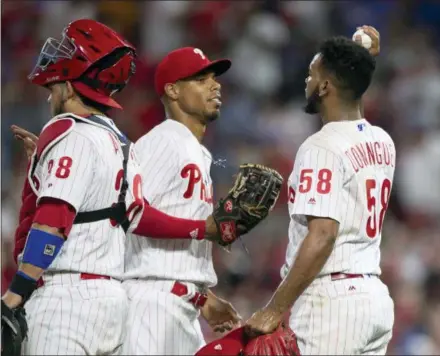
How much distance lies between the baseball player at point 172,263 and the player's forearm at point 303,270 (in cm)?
67

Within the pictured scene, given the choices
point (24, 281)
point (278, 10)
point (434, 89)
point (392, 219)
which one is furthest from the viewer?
point (278, 10)

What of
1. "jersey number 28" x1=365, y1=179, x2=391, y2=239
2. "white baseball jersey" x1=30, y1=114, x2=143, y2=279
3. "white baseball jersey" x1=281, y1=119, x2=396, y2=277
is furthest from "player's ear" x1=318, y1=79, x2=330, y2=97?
"white baseball jersey" x1=30, y1=114, x2=143, y2=279

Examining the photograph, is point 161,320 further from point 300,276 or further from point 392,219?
point 392,219

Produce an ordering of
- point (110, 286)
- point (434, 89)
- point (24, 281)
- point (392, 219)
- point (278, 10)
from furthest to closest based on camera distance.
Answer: point (278, 10) < point (434, 89) < point (392, 219) < point (110, 286) < point (24, 281)

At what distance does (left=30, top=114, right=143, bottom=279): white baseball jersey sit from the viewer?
4676mm

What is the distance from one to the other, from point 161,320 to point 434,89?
644cm

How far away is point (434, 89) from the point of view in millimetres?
11273

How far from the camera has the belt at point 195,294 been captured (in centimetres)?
552

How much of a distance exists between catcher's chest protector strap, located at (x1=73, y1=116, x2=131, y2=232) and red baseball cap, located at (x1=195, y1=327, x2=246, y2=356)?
0.63 m

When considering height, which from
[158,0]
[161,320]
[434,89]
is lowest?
[161,320]

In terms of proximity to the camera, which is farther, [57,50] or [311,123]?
[311,123]

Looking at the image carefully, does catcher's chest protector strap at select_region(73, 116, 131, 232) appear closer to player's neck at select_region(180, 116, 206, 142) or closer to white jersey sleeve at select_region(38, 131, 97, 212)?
white jersey sleeve at select_region(38, 131, 97, 212)

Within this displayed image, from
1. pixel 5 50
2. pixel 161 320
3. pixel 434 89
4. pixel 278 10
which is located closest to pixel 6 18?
pixel 5 50

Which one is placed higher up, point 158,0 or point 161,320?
point 158,0
